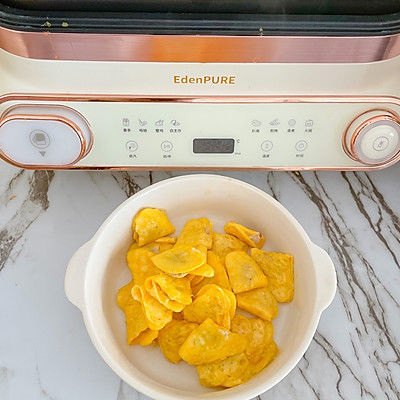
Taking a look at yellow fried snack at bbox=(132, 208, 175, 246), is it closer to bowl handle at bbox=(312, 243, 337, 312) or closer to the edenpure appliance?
the edenpure appliance

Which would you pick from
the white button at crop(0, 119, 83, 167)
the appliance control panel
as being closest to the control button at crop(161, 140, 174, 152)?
Answer: the appliance control panel

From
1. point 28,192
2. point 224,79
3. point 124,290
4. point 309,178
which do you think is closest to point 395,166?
point 309,178

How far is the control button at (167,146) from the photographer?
2.26ft

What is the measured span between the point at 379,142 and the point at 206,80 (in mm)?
241

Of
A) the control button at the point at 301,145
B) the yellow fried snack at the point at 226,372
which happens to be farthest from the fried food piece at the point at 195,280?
the control button at the point at 301,145

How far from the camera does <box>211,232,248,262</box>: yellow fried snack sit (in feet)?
2.40

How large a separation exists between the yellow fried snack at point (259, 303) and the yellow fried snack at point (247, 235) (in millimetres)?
80

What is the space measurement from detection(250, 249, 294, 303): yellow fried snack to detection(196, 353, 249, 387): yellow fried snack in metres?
0.11

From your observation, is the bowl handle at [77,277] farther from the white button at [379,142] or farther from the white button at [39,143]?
the white button at [379,142]

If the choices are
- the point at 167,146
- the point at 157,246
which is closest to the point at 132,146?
the point at 167,146

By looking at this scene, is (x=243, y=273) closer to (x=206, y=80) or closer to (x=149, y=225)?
(x=149, y=225)

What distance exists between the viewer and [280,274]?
0.70 meters

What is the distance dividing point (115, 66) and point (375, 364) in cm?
52

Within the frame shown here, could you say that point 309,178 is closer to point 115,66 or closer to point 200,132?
point 200,132
